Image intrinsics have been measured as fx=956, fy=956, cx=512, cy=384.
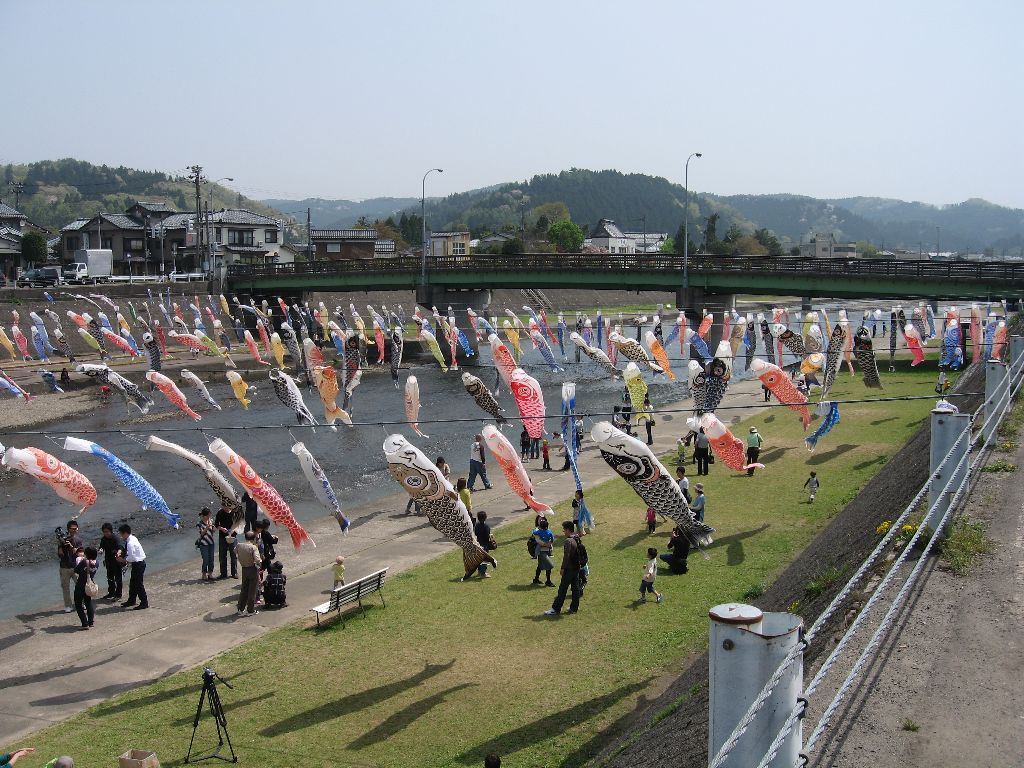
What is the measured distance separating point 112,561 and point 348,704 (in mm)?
7484

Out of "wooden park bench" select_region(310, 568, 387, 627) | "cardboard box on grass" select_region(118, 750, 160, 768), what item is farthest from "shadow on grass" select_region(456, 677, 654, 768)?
"wooden park bench" select_region(310, 568, 387, 627)

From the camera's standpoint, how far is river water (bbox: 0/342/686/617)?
2416 cm

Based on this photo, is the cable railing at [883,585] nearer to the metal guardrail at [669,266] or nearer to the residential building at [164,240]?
the metal guardrail at [669,266]

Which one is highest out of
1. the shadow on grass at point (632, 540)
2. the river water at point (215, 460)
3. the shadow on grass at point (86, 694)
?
the shadow on grass at point (632, 540)

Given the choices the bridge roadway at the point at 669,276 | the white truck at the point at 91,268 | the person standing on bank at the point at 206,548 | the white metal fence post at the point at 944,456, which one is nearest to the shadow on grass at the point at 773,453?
the person standing on bank at the point at 206,548

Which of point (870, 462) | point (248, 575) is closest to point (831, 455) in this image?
point (870, 462)

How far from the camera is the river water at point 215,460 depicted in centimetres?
2416

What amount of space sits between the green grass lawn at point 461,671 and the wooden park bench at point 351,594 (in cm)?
36

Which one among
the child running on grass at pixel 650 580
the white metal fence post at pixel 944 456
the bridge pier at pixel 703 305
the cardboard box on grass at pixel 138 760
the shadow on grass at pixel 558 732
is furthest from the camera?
the bridge pier at pixel 703 305

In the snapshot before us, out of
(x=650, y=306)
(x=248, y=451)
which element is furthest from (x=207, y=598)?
(x=650, y=306)

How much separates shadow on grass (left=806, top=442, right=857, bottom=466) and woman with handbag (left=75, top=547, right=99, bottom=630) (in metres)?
17.8

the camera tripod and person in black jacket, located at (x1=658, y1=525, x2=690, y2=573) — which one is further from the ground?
person in black jacket, located at (x1=658, y1=525, x2=690, y2=573)

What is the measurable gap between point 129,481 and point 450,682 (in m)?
9.66

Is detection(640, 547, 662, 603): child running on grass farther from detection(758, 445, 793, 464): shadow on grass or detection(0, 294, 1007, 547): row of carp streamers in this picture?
detection(758, 445, 793, 464): shadow on grass
